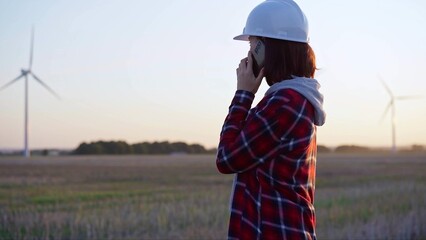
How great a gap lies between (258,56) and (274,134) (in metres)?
0.30

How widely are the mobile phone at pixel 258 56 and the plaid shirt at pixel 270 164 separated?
0.41 feet

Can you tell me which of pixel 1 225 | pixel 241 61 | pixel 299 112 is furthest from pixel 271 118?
pixel 1 225

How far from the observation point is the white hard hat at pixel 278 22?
2.30 m

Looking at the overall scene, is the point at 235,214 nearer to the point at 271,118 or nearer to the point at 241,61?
the point at 271,118

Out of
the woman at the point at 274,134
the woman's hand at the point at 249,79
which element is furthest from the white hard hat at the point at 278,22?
the woman's hand at the point at 249,79

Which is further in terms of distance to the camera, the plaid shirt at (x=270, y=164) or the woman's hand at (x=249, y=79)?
the woman's hand at (x=249, y=79)

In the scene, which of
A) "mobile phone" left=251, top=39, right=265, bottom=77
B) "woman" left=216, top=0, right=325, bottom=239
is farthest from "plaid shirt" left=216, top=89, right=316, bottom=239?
"mobile phone" left=251, top=39, right=265, bottom=77

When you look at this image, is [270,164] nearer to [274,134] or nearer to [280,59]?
[274,134]

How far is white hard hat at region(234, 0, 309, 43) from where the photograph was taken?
90.6 inches

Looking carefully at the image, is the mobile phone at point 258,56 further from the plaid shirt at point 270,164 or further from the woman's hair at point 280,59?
the plaid shirt at point 270,164

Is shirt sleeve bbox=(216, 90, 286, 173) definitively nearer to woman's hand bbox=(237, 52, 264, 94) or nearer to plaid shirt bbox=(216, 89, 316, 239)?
plaid shirt bbox=(216, 89, 316, 239)

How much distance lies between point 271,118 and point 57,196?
1849 centimetres

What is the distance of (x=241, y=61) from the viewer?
7.77 ft

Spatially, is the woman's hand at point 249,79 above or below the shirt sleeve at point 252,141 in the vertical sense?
above
